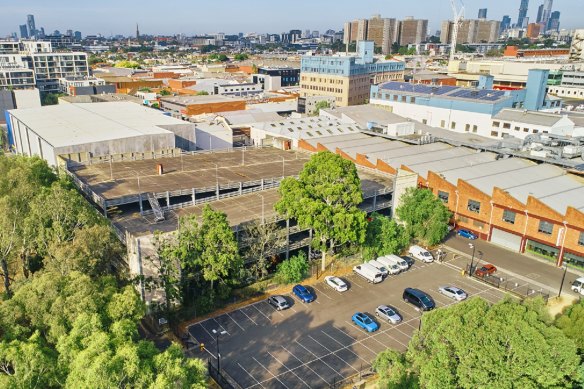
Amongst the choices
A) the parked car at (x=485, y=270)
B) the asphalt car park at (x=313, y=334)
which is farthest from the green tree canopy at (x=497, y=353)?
the parked car at (x=485, y=270)

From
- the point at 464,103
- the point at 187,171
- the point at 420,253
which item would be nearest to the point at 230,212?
the point at 187,171

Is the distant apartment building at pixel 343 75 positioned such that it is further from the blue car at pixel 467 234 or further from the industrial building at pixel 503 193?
the blue car at pixel 467 234

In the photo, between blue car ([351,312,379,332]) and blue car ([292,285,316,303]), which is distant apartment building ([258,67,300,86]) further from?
blue car ([351,312,379,332])

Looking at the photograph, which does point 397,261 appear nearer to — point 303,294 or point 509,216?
point 303,294

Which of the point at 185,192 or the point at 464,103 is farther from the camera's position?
the point at 464,103

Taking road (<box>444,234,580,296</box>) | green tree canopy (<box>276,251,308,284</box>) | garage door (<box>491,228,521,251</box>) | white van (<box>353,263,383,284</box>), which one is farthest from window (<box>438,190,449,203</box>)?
green tree canopy (<box>276,251,308,284</box>)

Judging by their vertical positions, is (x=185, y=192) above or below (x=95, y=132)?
below

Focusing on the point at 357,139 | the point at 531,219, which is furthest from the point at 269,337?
the point at 357,139
